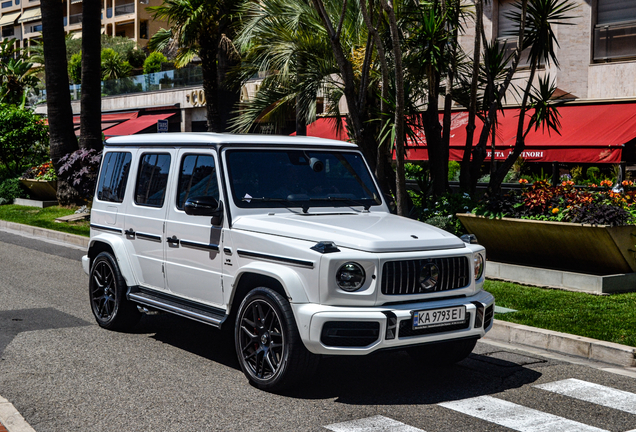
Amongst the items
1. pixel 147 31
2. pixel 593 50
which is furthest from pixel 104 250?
pixel 147 31

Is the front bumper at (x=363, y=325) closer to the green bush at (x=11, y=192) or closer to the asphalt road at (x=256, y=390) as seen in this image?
the asphalt road at (x=256, y=390)

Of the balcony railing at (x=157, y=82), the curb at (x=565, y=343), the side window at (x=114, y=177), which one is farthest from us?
the balcony railing at (x=157, y=82)

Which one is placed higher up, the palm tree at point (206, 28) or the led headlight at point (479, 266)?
the palm tree at point (206, 28)

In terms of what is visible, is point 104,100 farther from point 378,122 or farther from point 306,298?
point 306,298

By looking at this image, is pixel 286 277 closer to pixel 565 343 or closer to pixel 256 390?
pixel 256 390

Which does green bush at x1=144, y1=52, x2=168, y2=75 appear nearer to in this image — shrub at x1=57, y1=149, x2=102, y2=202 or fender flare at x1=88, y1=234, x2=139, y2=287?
shrub at x1=57, y1=149, x2=102, y2=202

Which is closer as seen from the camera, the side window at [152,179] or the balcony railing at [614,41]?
the side window at [152,179]

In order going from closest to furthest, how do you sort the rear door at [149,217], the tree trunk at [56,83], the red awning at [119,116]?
the rear door at [149,217], the tree trunk at [56,83], the red awning at [119,116]

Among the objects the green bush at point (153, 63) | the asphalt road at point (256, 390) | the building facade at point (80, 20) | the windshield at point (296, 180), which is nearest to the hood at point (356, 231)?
the windshield at point (296, 180)

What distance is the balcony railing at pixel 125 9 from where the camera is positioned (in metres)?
74.4

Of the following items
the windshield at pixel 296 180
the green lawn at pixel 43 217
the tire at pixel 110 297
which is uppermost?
the windshield at pixel 296 180

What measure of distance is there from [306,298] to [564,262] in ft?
20.3

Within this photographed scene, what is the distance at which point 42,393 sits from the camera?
18.7 ft

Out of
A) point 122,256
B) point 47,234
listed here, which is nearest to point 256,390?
point 122,256
